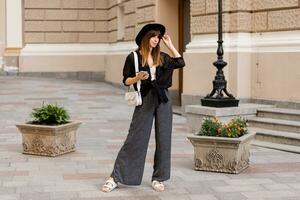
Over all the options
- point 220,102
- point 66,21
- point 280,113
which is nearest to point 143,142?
point 220,102

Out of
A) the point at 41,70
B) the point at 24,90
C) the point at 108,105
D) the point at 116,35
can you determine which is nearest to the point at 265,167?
the point at 108,105

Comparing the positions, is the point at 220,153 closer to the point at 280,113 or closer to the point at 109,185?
the point at 109,185

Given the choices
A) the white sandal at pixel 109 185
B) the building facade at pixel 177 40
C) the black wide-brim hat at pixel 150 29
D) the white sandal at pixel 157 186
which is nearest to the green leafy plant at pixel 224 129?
the white sandal at pixel 157 186

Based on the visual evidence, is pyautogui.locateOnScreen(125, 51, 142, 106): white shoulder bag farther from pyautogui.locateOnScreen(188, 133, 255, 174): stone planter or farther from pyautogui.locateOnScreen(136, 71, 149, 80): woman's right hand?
pyautogui.locateOnScreen(188, 133, 255, 174): stone planter

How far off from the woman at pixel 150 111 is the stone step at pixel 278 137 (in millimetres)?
3783

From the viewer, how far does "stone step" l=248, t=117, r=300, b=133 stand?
1054cm

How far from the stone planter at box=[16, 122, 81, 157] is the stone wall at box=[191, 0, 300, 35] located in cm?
512

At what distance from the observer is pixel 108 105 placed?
16906 mm

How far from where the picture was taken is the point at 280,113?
37.1 feet

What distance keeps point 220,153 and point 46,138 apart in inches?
110

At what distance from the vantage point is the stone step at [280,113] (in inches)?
435

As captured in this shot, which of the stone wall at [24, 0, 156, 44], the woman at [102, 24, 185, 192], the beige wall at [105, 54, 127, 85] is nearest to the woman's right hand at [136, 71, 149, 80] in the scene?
the woman at [102, 24, 185, 192]

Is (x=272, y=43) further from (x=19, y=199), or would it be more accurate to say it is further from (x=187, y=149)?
(x=19, y=199)

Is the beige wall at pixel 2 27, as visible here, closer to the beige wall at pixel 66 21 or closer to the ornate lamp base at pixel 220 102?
the beige wall at pixel 66 21
